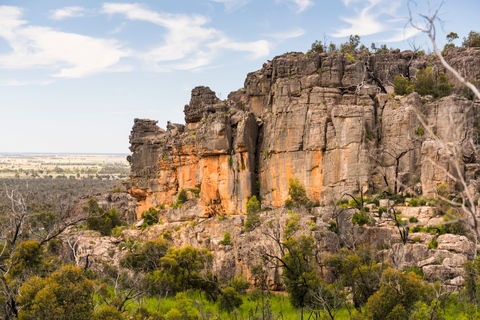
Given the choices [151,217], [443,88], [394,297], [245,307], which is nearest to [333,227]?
[245,307]

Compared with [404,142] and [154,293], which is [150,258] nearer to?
[154,293]

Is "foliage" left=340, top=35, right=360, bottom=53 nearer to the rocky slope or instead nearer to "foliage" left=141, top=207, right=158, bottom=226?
the rocky slope

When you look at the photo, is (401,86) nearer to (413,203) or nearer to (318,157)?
(318,157)

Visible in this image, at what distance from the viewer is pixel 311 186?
53.6m

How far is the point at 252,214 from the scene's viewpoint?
54781 millimetres

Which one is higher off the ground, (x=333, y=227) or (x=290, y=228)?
(x=290, y=228)

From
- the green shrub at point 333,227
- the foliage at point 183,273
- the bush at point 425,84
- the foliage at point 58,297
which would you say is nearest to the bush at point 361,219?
the green shrub at point 333,227

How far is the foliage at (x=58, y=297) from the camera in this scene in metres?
21.1

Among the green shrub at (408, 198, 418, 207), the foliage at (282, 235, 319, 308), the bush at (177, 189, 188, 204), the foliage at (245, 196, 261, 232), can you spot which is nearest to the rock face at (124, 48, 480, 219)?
the green shrub at (408, 198, 418, 207)

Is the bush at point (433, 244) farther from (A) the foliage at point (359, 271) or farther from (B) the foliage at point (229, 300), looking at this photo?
(B) the foliage at point (229, 300)

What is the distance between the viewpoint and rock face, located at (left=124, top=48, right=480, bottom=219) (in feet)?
159

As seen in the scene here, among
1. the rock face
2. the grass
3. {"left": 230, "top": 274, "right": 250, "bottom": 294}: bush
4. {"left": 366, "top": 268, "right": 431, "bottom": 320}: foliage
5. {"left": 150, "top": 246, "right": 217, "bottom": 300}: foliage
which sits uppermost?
the rock face

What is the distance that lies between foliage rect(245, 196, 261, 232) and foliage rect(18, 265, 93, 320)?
31.7m

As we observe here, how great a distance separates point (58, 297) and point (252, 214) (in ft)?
115
